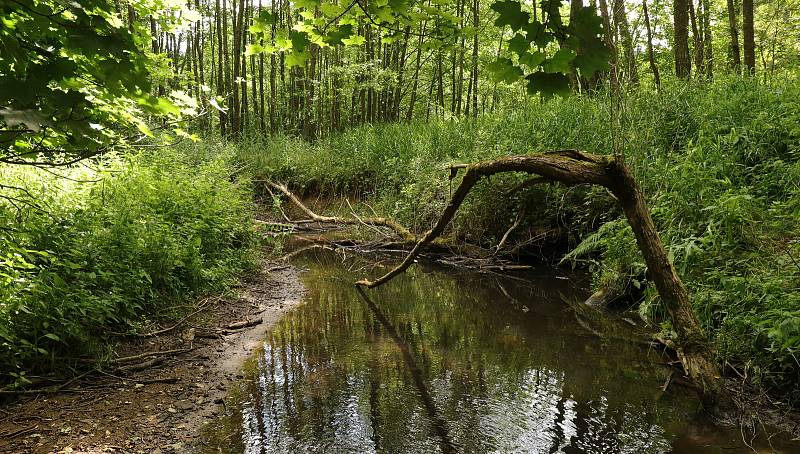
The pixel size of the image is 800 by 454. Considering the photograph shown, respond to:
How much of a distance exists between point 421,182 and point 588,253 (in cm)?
410

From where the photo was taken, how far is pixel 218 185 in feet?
27.4

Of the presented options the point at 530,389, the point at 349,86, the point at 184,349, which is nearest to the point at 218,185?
the point at 184,349

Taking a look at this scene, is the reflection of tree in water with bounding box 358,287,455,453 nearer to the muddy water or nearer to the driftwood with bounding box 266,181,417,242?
the muddy water

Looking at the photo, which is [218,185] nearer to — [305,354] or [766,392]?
[305,354]

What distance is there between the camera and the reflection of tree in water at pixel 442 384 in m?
3.75

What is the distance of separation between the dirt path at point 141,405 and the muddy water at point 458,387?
0.26 meters

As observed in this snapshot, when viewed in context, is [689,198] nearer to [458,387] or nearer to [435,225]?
[435,225]

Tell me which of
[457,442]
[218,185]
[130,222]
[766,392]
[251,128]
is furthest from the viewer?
[251,128]

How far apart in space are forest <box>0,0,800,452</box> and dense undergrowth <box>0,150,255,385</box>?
0.03 m

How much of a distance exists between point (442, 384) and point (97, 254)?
3.71 m

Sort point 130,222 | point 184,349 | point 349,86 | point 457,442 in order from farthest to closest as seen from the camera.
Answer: point 349,86 → point 130,222 → point 184,349 → point 457,442

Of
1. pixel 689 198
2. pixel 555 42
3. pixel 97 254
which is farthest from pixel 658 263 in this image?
pixel 97 254

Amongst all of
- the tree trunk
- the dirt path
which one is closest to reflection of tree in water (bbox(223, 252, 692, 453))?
the dirt path

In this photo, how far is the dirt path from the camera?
349 cm
